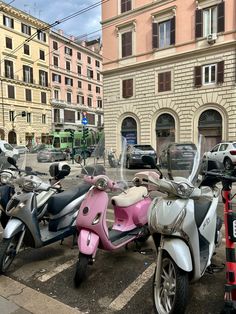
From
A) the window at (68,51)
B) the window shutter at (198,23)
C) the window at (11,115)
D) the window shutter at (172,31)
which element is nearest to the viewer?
the window shutter at (198,23)

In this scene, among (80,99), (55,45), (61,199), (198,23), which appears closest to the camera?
(61,199)

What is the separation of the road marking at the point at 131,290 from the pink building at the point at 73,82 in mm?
45451

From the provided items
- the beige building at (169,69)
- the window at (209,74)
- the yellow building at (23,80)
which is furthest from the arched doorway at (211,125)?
the yellow building at (23,80)

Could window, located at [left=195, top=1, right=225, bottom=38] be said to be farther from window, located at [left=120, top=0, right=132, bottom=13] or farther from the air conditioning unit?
window, located at [left=120, top=0, right=132, bottom=13]

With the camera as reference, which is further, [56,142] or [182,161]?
[56,142]

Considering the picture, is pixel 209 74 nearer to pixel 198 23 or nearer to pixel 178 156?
pixel 198 23

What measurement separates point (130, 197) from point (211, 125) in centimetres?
1640

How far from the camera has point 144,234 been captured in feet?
12.7

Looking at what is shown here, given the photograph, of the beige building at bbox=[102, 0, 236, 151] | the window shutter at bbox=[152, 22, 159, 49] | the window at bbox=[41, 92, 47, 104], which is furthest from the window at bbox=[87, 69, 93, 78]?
the window shutter at bbox=[152, 22, 159, 49]

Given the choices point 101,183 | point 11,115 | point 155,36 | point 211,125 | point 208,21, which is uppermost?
point 208,21

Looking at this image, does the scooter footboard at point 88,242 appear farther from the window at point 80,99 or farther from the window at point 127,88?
the window at point 80,99

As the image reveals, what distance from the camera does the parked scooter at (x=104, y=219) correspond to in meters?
2.93

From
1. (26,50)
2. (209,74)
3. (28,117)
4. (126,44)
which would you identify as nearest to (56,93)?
(28,117)

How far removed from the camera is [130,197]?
3.83 meters
